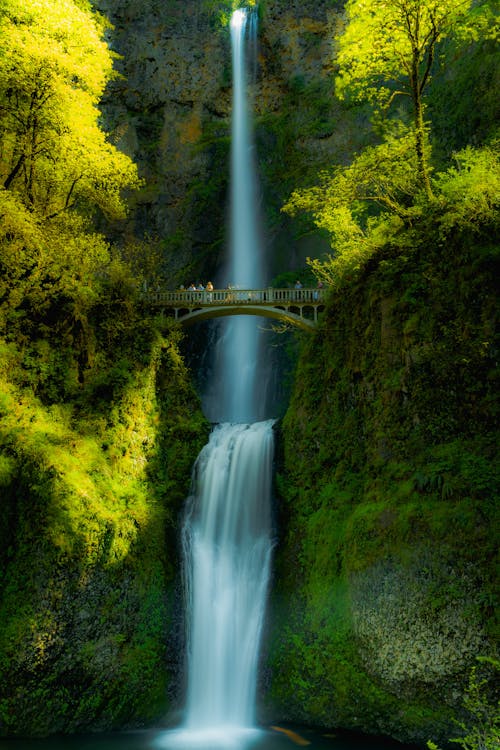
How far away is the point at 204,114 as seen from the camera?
3619 centimetres

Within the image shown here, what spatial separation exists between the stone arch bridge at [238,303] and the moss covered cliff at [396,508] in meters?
5.01

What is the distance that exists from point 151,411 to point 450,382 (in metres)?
9.86

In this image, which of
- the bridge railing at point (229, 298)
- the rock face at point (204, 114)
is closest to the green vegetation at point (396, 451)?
the bridge railing at point (229, 298)

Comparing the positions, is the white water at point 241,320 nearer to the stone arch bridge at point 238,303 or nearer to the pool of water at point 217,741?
the stone arch bridge at point 238,303

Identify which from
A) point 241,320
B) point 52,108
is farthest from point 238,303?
point 52,108

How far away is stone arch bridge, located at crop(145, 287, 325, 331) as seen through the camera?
73.0ft

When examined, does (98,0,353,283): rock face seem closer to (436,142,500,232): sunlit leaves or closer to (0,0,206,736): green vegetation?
(0,0,206,736): green vegetation

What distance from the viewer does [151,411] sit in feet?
62.4

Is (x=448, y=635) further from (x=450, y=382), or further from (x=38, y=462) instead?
(x=38, y=462)

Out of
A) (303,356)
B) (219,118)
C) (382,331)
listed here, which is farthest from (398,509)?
(219,118)

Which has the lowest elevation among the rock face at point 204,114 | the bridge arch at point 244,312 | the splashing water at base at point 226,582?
the splashing water at base at point 226,582

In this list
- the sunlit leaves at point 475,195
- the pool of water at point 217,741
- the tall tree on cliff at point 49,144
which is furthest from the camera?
the tall tree on cliff at point 49,144

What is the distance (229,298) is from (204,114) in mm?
18707

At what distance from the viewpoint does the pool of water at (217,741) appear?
38.3ft
